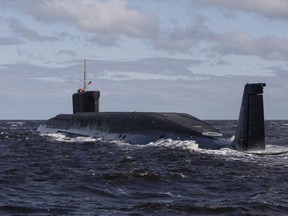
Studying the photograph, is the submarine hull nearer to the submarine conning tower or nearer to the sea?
the submarine conning tower

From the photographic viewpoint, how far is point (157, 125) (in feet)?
121

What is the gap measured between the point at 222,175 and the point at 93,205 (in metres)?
7.35

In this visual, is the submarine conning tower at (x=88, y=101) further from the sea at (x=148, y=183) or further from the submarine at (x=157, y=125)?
the sea at (x=148, y=183)

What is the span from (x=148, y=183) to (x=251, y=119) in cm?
1192

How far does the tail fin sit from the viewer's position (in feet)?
92.4

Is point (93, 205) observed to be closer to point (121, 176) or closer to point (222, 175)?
point (121, 176)

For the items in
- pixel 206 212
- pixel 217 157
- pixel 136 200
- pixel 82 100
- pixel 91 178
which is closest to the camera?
pixel 206 212

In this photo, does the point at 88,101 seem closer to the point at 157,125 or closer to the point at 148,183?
the point at 157,125

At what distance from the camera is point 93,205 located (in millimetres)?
14445

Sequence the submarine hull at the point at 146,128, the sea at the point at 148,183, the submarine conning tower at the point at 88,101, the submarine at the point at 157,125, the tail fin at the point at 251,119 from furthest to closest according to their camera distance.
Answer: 1. the submarine conning tower at the point at 88,101
2. the submarine hull at the point at 146,128
3. the submarine at the point at 157,125
4. the tail fin at the point at 251,119
5. the sea at the point at 148,183

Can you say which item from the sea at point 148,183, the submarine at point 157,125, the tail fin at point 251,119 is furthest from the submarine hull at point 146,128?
the sea at point 148,183

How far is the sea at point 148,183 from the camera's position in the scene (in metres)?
14.0

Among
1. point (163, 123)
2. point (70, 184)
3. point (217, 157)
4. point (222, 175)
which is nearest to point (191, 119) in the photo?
point (163, 123)

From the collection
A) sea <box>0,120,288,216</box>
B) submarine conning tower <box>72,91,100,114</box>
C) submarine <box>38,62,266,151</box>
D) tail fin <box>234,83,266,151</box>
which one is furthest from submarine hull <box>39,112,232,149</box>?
sea <box>0,120,288,216</box>
